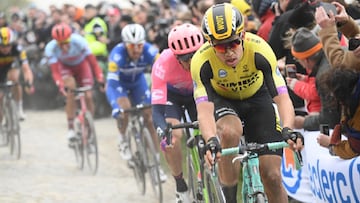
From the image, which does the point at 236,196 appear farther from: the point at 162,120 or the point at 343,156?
the point at 162,120

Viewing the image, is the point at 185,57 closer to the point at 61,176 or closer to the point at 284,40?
the point at 284,40

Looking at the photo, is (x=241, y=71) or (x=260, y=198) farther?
(x=241, y=71)

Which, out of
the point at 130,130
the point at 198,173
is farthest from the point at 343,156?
the point at 130,130

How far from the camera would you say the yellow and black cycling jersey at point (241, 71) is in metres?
6.64

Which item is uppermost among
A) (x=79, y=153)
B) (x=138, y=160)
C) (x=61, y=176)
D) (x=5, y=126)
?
(x=138, y=160)

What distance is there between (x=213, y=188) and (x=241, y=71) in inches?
40.3

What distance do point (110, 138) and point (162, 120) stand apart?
28.1ft

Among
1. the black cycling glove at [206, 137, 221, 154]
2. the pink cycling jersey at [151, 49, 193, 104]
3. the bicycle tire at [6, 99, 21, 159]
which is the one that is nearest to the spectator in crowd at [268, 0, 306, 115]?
the pink cycling jersey at [151, 49, 193, 104]

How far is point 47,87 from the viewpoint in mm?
22875

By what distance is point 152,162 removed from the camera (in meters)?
10.7

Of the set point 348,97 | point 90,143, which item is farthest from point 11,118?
point 348,97

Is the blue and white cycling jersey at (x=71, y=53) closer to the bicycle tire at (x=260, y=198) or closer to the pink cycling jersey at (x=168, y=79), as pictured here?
the pink cycling jersey at (x=168, y=79)

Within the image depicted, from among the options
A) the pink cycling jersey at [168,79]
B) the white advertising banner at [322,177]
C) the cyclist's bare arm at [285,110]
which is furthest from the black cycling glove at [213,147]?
the pink cycling jersey at [168,79]

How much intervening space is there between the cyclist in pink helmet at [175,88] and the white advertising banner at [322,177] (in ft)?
3.99
